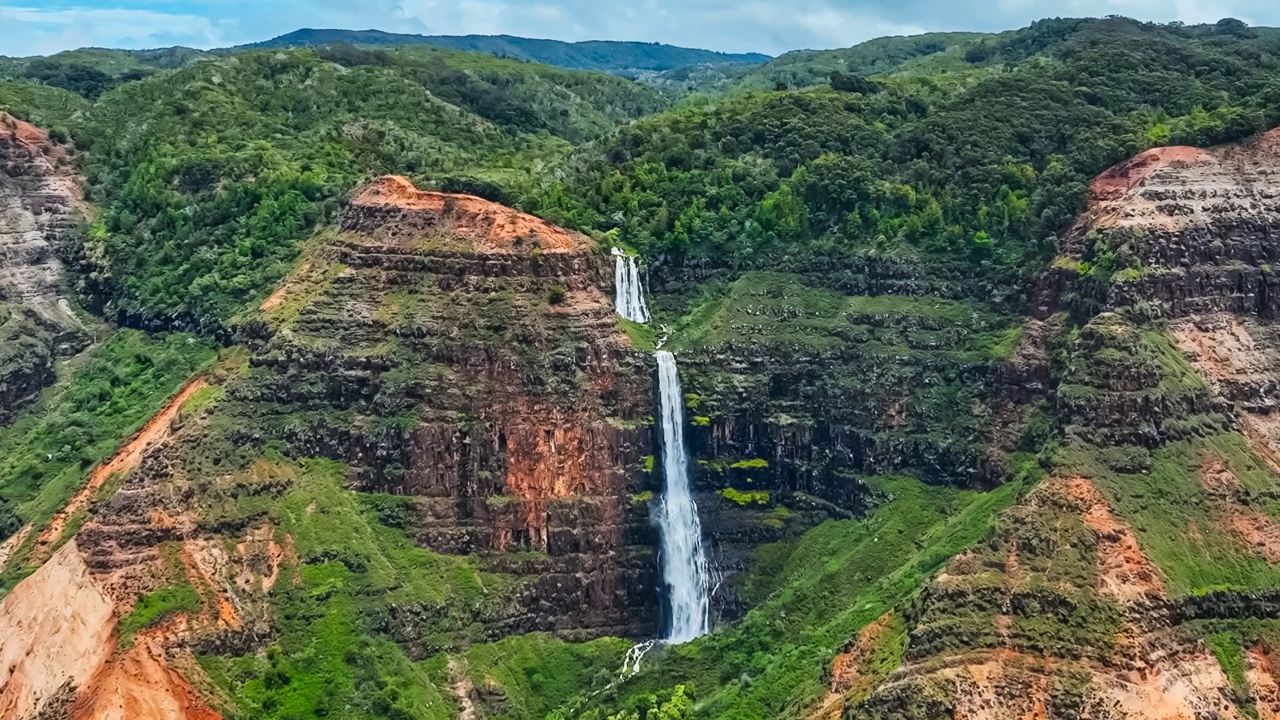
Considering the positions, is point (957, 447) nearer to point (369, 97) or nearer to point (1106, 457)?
point (1106, 457)

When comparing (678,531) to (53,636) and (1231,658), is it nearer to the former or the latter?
(1231,658)

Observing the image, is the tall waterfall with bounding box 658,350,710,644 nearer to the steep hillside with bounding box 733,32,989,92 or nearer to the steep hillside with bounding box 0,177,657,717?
the steep hillside with bounding box 0,177,657,717

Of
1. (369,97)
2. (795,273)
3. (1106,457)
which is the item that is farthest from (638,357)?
(369,97)

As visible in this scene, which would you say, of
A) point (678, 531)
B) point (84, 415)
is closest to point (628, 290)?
point (678, 531)

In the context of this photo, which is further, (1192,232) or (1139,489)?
(1192,232)

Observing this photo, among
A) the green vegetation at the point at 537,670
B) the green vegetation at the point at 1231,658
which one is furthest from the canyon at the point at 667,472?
the green vegetation at the point at 537,670

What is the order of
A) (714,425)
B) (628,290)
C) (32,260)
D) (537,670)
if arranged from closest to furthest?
(537,670) < (714,425) < (628,290) < (32,260)
